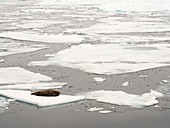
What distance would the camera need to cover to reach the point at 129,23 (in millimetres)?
26953

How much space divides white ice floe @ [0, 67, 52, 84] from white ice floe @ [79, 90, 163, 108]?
2.13m

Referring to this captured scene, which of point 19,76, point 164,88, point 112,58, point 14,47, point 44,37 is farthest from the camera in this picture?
point 44,37

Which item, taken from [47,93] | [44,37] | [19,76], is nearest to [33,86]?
[47,93]

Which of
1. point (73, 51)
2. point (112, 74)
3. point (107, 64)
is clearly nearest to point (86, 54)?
point (73, 51)

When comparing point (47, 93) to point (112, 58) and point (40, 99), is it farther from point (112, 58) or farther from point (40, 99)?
point (112, 58)

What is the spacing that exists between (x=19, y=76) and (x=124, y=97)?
12.4 feet

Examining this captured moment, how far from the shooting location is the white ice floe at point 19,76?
11.8 meters

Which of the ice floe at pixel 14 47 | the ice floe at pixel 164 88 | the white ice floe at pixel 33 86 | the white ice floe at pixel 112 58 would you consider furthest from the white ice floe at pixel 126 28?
the white ice floe at pixel 33 86

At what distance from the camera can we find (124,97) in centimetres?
1009

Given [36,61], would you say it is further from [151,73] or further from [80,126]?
[80,126]

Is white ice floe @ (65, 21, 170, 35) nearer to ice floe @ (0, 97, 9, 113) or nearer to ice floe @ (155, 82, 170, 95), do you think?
ice floe @ (155, 82, 170, 95)

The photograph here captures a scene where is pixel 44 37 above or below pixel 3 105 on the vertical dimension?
below

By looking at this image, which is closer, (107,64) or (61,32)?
(107,64)

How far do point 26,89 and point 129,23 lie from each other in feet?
56.2
